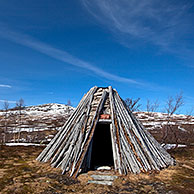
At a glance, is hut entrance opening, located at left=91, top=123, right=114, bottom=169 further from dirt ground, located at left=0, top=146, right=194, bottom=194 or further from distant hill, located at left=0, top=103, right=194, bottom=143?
distant hill, located at left=0, top=103, right=194, bottom=143

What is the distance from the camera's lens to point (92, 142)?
7.41 meters

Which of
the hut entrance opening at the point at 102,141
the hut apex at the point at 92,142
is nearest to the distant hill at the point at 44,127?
the hut entrance opening at the point at 102,141

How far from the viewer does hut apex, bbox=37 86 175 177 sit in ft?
20.0

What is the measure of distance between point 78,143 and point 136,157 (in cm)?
233

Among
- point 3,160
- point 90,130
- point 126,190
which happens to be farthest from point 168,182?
point 3,160

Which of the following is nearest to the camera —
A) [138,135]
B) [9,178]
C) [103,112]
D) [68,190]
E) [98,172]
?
[68,190]

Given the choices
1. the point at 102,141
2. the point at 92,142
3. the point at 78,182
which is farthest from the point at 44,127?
the point at 78,182

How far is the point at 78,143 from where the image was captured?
20.8 feet

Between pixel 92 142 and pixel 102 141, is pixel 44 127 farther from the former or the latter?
pixel 92 142

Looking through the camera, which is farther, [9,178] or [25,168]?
[25,168]

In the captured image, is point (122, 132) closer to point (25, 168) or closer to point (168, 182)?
point (168, 182)

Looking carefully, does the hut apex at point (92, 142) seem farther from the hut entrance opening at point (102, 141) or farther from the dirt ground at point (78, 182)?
the hut entrance opening at point (102, 141)

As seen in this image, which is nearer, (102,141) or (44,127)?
(102,141)

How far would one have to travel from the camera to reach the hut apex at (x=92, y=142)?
20.0 feet
